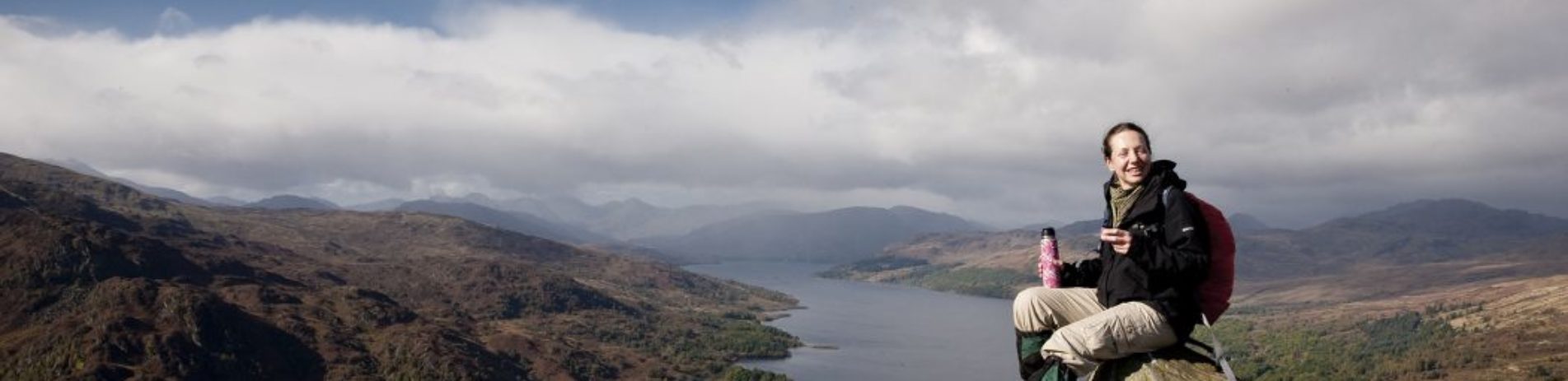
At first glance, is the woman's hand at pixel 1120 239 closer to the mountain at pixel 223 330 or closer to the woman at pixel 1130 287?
the woman at pixel 1130 287

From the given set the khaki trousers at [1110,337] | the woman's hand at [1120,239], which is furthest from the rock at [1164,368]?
the woman's hand at [1120,239]

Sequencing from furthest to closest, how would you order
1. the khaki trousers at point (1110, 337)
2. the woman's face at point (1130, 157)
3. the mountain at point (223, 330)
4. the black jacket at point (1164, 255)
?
the mountain at point (223, 330) < the woman's face at point (1130, 157) < the khaki trousers at point (1110, 337) < the black jacket at point (1164, 255)

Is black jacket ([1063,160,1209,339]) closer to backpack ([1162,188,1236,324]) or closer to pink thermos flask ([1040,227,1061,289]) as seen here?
backpack ([1162,188,1236,324])

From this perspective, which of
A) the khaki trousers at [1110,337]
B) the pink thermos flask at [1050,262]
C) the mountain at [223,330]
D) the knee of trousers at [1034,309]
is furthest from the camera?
the mountain at [223,330]

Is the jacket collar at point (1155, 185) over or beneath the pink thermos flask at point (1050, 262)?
over

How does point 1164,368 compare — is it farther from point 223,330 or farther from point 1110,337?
point 223,330

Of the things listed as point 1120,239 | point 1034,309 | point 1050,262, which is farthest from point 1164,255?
point 1050,262
